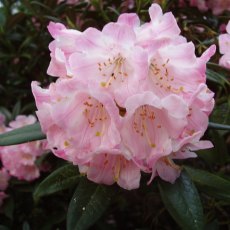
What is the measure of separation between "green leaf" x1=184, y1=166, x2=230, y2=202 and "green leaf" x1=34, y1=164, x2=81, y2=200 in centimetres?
27

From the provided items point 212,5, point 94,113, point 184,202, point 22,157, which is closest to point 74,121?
point 94,113

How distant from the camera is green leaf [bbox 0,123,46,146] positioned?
3.22 ft

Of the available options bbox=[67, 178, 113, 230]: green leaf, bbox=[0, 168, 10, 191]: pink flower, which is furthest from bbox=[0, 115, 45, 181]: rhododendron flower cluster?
bbox=[67, 178, 113, 230]: green leaf

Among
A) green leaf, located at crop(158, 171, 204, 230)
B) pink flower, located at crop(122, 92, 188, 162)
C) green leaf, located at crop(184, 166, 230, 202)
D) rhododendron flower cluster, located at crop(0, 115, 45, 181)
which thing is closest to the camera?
pink flower, located at crop(122, 92, 188, 162)

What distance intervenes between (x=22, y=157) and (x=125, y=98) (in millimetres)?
735

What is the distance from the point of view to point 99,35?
800 mm

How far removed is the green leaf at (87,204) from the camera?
882 mm

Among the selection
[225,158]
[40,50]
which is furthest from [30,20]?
[225,158]

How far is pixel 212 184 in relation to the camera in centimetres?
98

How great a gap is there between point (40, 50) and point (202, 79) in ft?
3.02

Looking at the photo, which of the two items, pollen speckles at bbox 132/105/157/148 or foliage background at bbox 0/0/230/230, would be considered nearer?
pollen speckles at bbox 132/105/157/148

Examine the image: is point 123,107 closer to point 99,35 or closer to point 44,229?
point 99,35

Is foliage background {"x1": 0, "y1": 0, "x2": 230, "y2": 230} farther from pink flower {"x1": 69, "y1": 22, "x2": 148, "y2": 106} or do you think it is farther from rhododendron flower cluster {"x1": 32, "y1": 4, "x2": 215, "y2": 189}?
pink flower {"x1": 69, "y1": 22, "x2": 148, "y2": 106}

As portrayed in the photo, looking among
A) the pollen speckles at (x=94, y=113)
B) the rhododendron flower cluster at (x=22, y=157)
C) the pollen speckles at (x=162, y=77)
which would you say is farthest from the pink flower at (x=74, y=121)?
the rhododendron flower cluster at (x=22, y=157)
